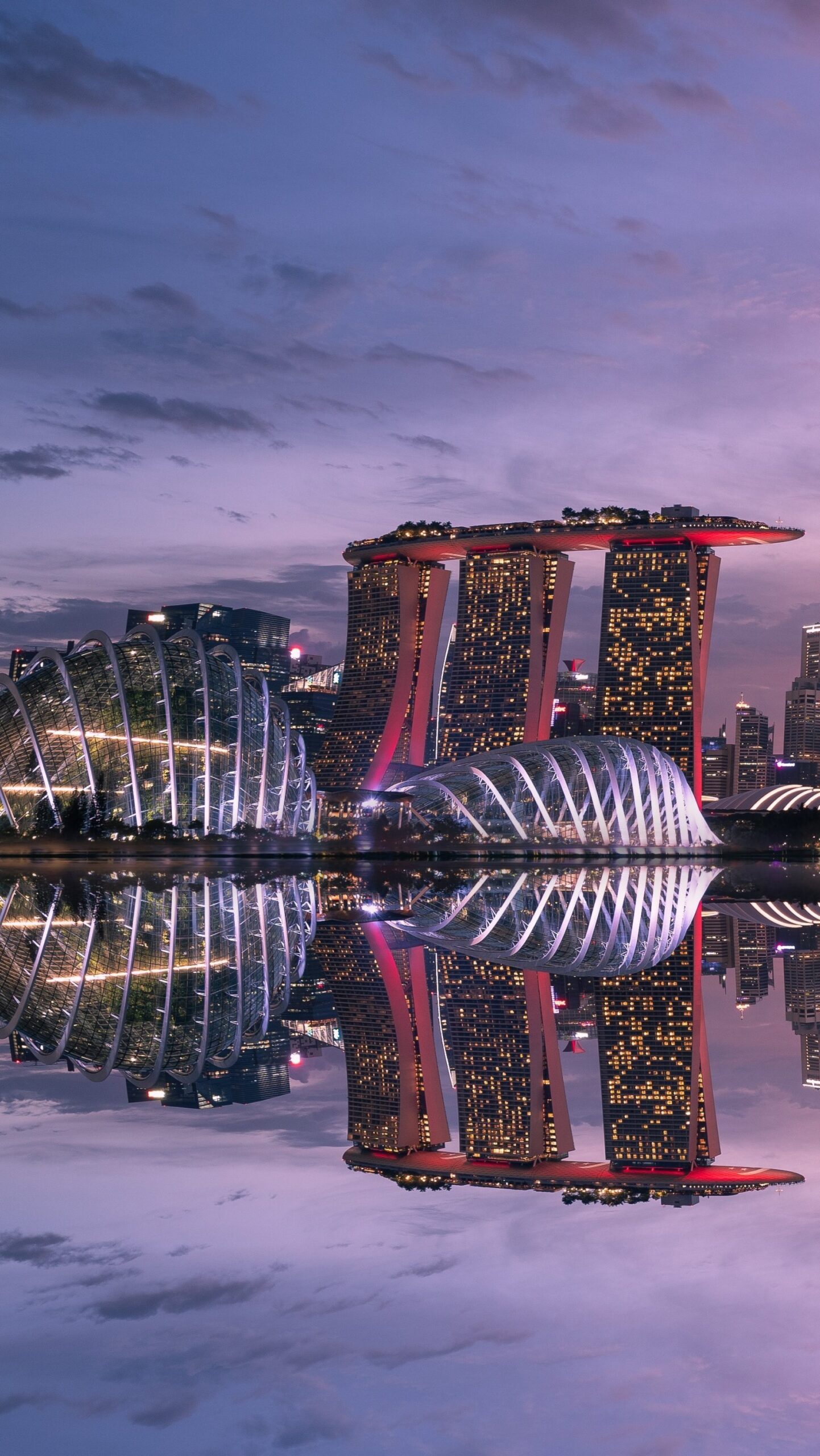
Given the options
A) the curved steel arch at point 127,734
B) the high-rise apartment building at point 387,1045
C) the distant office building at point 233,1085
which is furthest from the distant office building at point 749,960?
the curved steel arch at point 127,734

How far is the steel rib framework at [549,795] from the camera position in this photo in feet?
382

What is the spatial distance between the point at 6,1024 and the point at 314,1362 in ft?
45.6

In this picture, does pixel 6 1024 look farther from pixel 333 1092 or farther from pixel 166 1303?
pixel 166 1303

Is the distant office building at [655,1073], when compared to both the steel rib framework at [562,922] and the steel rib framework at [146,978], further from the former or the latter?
the steel rib framework at [146,978]

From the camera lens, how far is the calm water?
7918 mm

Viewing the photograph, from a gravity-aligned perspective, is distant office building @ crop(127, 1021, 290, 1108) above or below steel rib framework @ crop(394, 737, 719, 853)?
below

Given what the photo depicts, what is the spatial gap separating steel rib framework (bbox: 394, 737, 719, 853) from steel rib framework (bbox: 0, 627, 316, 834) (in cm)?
2208

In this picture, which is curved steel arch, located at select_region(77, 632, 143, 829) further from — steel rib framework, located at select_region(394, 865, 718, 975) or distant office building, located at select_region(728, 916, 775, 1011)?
distant office building, located at select_region(728, 916, 775, 1011)

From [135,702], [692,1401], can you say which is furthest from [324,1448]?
[135,702]

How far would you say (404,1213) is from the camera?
39.4 feet

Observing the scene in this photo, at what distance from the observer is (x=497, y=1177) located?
47.1ft

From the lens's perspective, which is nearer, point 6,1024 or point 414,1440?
point 414,1440

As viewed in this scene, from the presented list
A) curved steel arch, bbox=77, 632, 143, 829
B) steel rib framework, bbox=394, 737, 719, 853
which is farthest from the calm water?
steel rib framework, bbox=394, 737, 719, 853

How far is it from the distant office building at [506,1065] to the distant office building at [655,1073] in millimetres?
629
